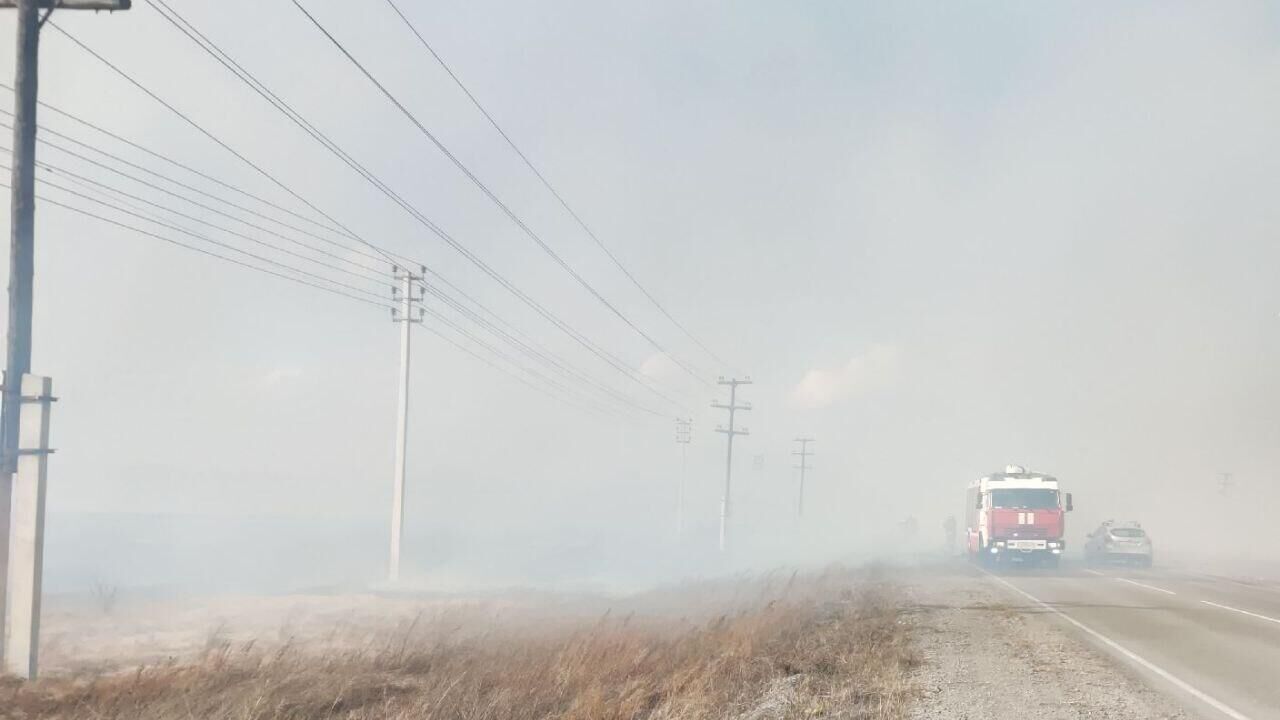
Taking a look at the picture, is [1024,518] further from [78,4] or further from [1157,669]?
[78,4]

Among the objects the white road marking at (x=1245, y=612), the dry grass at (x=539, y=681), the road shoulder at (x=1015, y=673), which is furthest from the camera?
the white road marking at (x=1245, y=612)

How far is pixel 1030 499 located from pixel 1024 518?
85cm

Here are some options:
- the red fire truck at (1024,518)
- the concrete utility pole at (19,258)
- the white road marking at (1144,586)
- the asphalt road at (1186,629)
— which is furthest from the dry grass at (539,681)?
the red fire truck at (1024,518)

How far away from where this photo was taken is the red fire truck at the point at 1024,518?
39906 millimetres

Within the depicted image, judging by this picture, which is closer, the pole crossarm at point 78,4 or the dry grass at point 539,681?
the dry grass at point 539,681

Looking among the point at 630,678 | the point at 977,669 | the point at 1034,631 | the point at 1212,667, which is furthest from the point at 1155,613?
the point at 630,678

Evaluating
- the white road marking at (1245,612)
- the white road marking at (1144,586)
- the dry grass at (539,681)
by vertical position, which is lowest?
the white road marking at (1144,586)

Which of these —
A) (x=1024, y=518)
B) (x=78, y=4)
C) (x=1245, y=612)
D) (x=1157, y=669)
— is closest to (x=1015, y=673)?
(x=1157, y=669)

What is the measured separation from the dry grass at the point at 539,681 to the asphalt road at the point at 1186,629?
133 inches

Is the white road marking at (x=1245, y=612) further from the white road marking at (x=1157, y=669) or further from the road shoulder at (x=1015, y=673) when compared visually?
the road shoulder at (x=1015, y=673)

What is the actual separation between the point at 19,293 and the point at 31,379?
43.2 inches

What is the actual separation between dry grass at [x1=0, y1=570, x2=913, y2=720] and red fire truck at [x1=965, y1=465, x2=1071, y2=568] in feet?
78.9

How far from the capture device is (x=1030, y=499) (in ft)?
132

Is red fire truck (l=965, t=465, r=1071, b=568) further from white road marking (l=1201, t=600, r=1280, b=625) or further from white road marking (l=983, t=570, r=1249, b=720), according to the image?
white road marking (l=983, t=570, r=1249, b=720)
